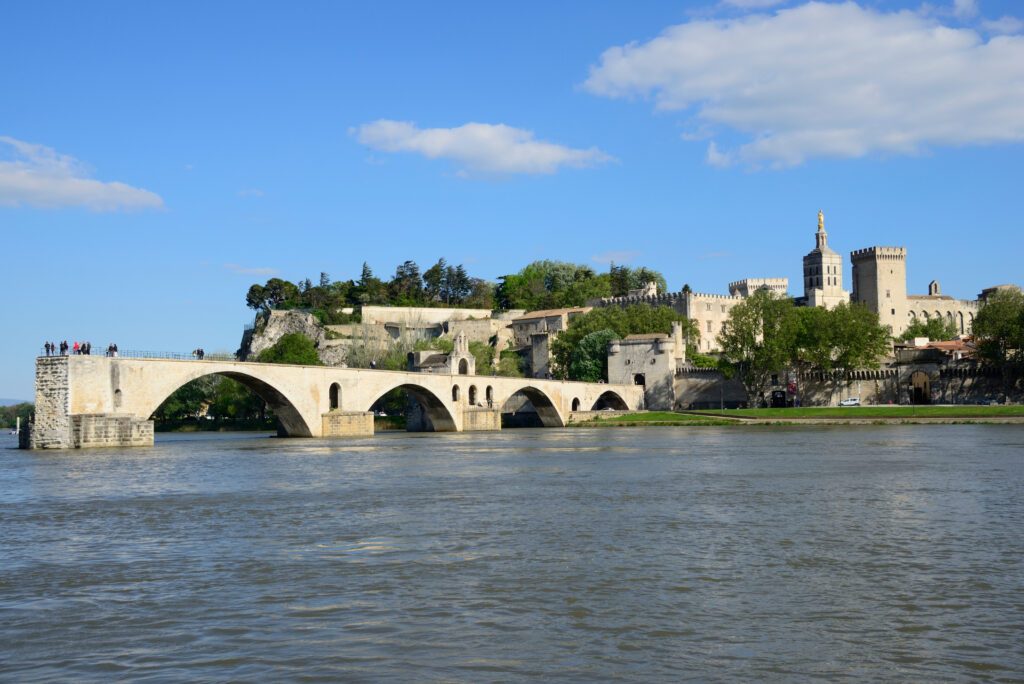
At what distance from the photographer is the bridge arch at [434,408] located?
7112cm

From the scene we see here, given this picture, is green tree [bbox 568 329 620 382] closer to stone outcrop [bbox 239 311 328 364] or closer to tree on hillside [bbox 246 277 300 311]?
stone outcrop [bbox 239 311 328 364]

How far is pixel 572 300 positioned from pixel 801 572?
112 metres

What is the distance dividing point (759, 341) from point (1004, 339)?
18772mm

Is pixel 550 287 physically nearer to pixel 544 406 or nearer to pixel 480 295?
pixel 480 295

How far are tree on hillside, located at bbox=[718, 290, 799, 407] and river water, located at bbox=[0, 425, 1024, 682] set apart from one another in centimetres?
5347

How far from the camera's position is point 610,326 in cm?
10100

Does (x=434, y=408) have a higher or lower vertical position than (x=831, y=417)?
higher

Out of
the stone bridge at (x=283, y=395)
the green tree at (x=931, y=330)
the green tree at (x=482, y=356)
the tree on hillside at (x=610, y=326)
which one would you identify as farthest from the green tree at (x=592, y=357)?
the green tree at (x=931, y=330)

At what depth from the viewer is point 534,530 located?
759 inches

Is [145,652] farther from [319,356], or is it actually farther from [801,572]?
[319,356]

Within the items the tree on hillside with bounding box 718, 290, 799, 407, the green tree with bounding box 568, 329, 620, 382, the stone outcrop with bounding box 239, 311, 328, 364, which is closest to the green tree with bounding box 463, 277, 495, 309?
the stone outcrop with bounding box 239, 311, 328, 364

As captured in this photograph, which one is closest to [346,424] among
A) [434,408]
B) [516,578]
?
[434,408]

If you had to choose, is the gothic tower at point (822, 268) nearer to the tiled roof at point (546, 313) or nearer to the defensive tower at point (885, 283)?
the defensive tower at point (885, 283)

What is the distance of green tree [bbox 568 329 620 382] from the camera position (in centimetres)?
9688
